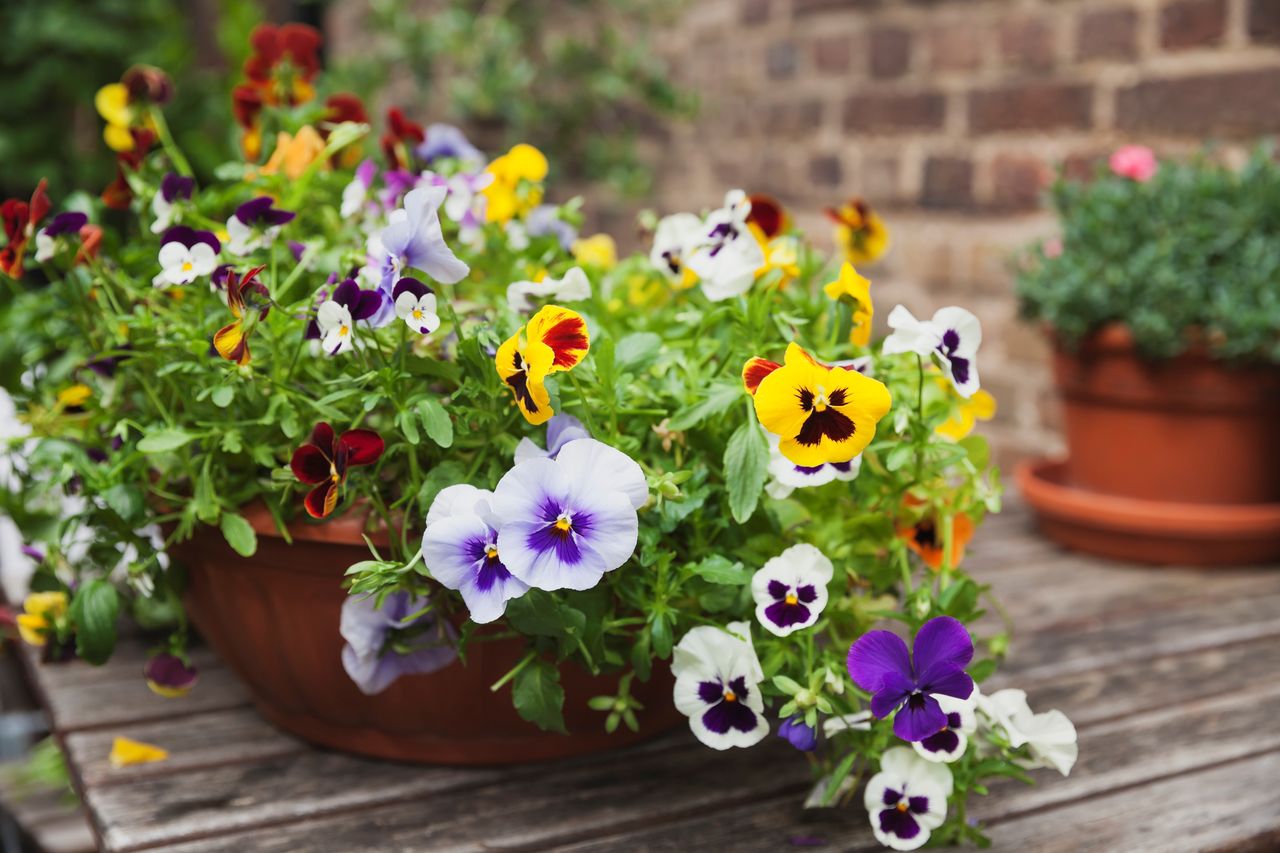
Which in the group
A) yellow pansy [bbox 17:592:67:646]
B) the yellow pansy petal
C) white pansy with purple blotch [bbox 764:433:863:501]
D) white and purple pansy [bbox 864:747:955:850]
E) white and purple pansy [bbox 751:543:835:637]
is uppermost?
white pansy with purple blotch [bbox 764:433:863:501]

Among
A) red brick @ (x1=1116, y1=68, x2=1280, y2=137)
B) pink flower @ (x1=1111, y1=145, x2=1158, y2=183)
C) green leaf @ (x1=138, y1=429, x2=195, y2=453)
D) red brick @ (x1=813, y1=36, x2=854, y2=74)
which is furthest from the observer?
red brick @ (x1=813, y1=36, x2=854, y2=74)

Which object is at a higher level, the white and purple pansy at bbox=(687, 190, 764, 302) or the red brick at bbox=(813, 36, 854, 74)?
the red brick at bbox=(813, 36, 854, 74)

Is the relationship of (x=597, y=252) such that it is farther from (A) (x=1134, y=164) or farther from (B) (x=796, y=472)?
(A) (x=1134, y=164)

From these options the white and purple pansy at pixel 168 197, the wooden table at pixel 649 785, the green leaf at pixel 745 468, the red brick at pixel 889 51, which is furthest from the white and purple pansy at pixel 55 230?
the red brick at pixel 889 51

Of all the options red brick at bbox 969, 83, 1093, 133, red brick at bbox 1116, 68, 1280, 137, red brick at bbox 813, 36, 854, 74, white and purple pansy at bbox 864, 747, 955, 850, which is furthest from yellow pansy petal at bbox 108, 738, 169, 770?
red brick at bbox 813, 36, 854, 74

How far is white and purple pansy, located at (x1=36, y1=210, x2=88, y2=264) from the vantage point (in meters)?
0.89

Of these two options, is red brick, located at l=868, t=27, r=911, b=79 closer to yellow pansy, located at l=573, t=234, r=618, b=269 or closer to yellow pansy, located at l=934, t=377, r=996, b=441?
yellow pansy, located at l=573, t=234, r=618, b=269

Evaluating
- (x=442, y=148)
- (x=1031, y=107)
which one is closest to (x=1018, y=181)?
(x=1031, y=107)

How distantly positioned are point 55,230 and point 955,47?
5.89 feet

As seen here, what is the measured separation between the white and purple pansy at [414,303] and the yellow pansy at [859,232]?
1.45ft

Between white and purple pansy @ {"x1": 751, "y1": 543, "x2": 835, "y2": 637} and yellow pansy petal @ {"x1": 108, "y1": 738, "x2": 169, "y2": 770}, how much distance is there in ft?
1.65

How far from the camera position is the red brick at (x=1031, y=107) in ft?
6.59

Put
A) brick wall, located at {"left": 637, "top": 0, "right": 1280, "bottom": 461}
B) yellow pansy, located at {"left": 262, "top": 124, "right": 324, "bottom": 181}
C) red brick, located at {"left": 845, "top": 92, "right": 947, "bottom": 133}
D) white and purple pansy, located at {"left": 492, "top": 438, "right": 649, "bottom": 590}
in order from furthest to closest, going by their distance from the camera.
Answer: red brick, located at {"left": 845, "top": 92, "right": 947, "bottom": 133} < brick wall, located at {"left": 637, "top": 0, "right": 1280, "bottom": 461} < yellow pansy, located at {"left": 262, "top": 124, "right": 324, "bottom": 181} < white and purple pansy, located at {"left": 492, "top": 438, "right": 649, "bottom": 590}

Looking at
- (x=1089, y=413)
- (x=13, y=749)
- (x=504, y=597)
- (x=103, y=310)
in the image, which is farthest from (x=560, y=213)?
(x=13, y=749)
